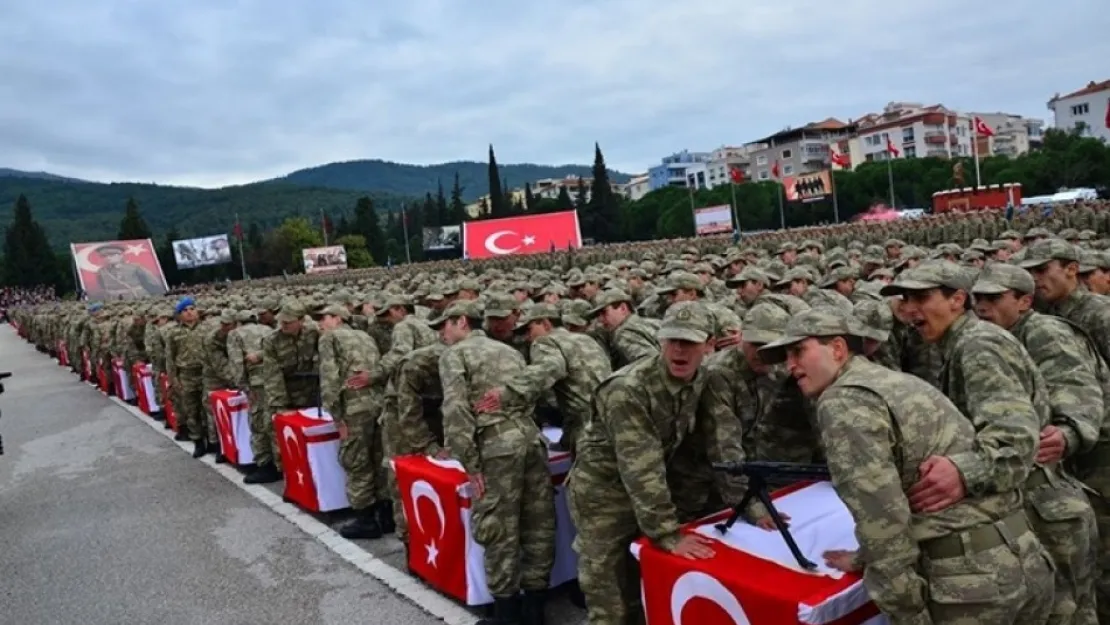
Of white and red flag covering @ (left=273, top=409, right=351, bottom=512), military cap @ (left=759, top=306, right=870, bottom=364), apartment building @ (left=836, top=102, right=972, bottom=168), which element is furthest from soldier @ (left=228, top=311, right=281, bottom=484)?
apartment building @ (left=836, top=102, right=972, bottom=168)

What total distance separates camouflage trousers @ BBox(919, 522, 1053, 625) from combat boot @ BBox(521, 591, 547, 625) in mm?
2699

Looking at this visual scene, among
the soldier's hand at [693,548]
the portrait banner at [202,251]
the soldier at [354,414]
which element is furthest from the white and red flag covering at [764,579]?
the portrait banner at [202,251]

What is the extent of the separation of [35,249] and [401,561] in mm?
80977

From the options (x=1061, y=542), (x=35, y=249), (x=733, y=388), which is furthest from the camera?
(x=35, y=249)

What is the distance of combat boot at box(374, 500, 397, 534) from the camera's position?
702cm

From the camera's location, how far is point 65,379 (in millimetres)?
21750

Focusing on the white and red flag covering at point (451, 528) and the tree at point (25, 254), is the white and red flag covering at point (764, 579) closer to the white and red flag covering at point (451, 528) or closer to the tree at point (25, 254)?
the white and red flag covering at point (451, 528)

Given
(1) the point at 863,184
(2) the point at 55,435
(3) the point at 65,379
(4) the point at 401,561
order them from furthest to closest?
(1) the point at 863,184 < (3) the point at 65,379 < (2) the point at 55,435 < (4) the point at 401,561

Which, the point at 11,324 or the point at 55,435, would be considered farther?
the point at 11,324

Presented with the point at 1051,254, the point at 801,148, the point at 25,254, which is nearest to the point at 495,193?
the point at 801,148

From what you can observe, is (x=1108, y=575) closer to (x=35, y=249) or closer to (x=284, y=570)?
(x=284, y=570)

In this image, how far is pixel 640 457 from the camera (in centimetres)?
351

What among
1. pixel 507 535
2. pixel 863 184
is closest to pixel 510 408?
pixel 507 535

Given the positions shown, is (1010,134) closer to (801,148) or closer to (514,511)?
(801,148)
